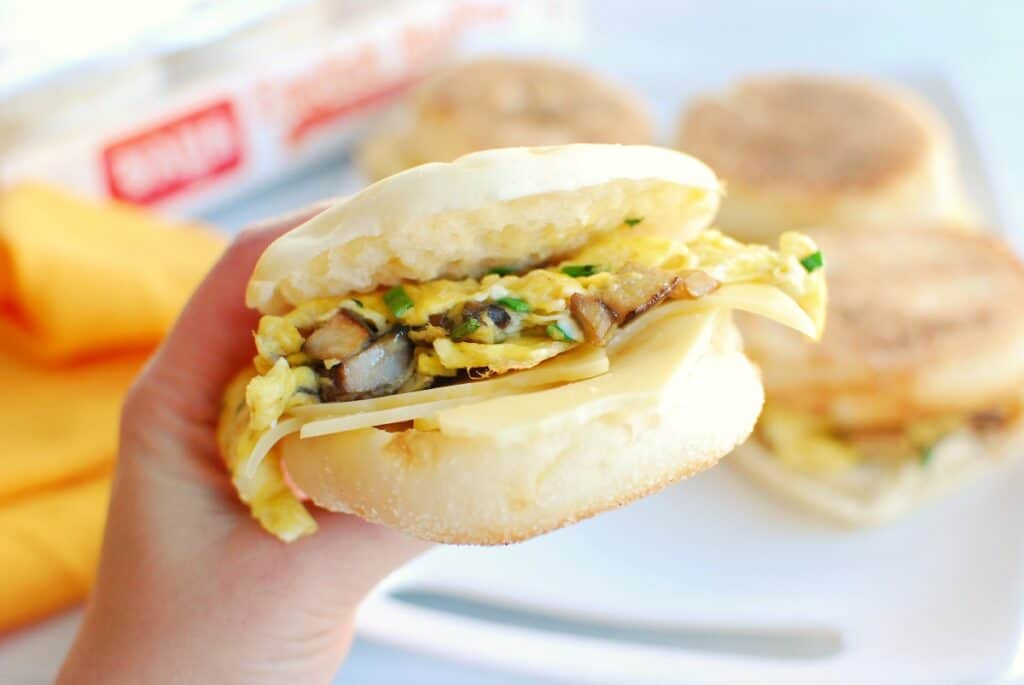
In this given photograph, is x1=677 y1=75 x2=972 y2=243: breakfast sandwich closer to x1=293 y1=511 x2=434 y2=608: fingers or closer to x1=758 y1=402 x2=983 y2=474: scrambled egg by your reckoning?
x1=758 y1=402 x2=983 y2=474: scrambled egg

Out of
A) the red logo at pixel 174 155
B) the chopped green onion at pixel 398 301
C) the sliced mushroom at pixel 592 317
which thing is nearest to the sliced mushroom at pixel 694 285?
the sliced mushroom at pixel 592 317

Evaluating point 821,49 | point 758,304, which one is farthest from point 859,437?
point 821,49

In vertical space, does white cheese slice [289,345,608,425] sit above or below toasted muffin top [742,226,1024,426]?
above

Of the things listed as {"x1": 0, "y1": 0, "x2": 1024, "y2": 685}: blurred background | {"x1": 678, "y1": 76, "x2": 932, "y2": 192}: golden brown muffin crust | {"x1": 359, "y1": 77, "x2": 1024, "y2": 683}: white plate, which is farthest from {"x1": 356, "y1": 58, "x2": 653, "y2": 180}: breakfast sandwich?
{"x1": 359, "y1": 77, "x2": 1024, "y2": 683}: white plate

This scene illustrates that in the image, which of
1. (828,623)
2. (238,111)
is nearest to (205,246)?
(238,111)

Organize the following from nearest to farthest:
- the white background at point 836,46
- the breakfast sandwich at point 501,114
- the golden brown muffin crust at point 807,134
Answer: the golden brown muffin crust at point 807,134 < the breakfast sandwich at point 501,114 < the white background at point 836,46

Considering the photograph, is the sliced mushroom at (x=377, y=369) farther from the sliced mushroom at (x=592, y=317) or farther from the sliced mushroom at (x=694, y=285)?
the sliced mushroom at (x=694, y=285)
